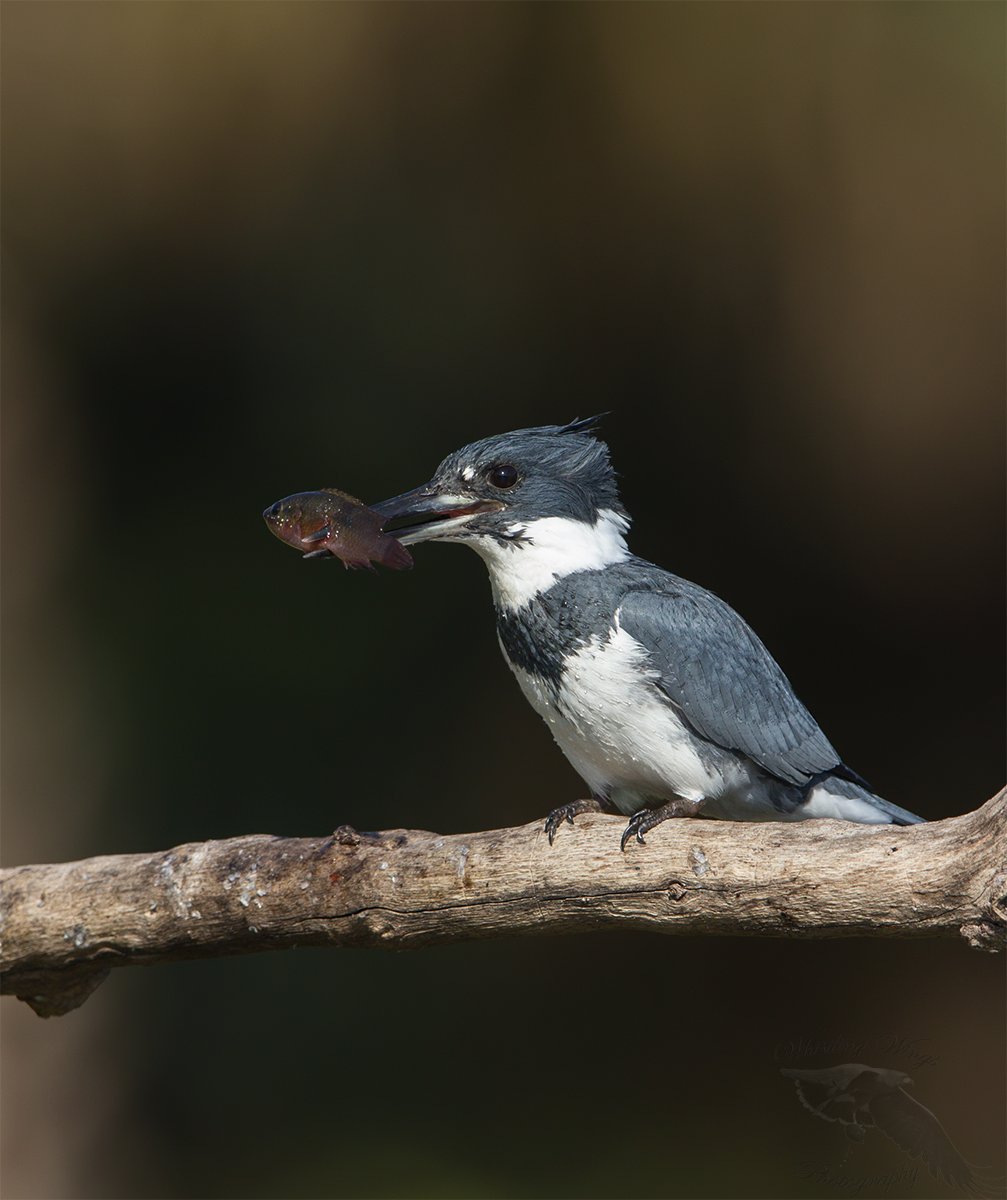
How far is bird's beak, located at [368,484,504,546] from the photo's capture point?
2.28 metres

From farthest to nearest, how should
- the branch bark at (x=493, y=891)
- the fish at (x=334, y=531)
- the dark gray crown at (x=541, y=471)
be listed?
1. the dark gray crown at (x=541, y=471)
2. the fish at (x=334, y=531)
3. the branch bark at (x=493, y=891)

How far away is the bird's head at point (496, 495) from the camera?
2.33 m

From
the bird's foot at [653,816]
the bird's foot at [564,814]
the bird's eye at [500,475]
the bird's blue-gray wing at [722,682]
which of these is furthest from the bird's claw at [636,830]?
the bird's eye at [500,475]

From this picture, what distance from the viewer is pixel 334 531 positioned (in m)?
2.14

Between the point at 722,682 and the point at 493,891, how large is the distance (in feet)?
1.88

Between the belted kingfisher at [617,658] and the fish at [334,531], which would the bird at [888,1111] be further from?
the fish at [334,531]

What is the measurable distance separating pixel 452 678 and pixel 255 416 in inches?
43.9

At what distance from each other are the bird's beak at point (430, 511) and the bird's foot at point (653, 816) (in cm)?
62

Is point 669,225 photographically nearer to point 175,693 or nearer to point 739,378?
point 739,378

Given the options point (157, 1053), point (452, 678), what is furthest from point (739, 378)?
point (157, 1053)

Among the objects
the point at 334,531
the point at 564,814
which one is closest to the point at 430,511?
the point at 334,531

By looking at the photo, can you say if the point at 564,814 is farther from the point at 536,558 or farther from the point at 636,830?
the point at 536,558
